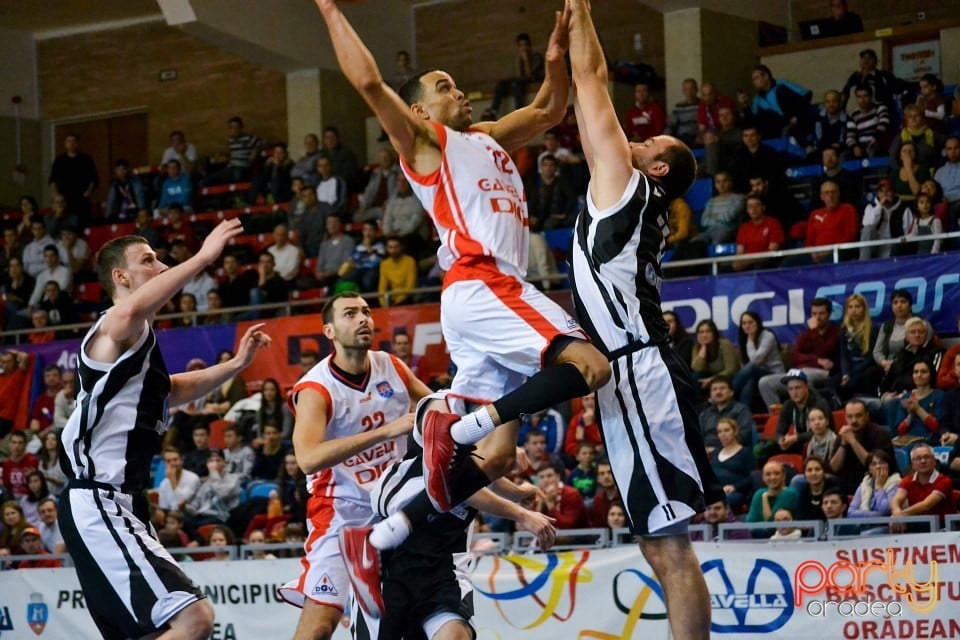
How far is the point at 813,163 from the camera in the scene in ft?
55.3

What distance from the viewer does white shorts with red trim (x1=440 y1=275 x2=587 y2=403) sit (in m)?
6.70

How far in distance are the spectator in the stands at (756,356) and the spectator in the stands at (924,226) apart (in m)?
1.62

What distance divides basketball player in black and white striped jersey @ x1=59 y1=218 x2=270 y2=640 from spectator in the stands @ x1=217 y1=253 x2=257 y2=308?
11881 mm

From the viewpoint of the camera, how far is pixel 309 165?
67.5ft

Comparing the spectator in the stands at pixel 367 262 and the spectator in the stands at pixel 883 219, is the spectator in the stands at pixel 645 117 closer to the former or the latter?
the spectator in the stands at pixel 367 262

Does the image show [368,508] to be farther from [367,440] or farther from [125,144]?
[125,144]

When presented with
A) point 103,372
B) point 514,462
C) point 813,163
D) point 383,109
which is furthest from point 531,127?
point 813,163

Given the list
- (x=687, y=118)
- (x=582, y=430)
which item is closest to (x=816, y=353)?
(x=582, y=430)

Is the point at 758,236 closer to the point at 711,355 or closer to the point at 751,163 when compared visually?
the point at 751,163

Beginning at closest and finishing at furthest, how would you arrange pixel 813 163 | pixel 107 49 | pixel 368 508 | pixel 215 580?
1. pixel 368 508
2. pixel 215 580
3. pixel 813 163
4. pixel 107 49

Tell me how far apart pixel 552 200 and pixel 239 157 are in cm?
672

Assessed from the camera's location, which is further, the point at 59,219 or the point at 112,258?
the point at 59,219

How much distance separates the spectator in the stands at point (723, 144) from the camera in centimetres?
1658

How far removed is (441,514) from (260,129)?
1808cm
